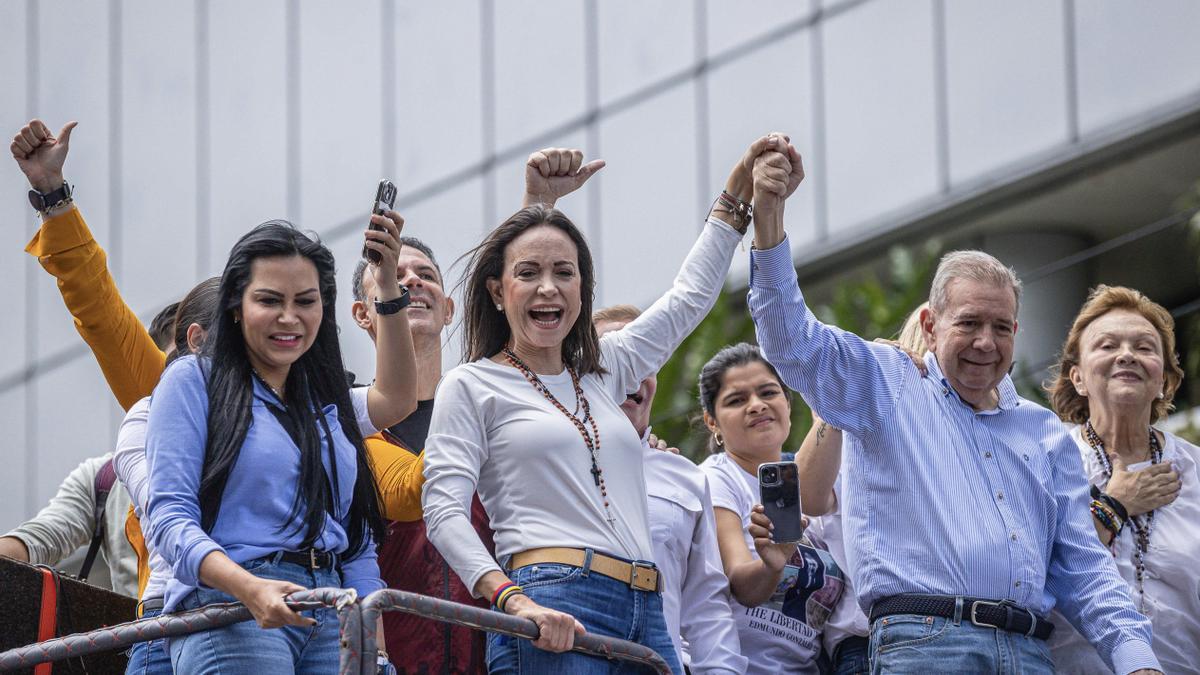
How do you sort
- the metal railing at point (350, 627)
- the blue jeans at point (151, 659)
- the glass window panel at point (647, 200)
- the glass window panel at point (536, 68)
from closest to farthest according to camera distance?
1. the metal railing at point (350, 627)
2. the blue jeans at point (151, 659)
3. the glass window panel at point (647, 200)
4. the glass window panel at point (536, 68)

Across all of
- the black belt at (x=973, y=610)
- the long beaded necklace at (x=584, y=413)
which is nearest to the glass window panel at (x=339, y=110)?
the long beaded necklace at (x=584, y=413)

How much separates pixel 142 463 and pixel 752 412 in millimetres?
2245

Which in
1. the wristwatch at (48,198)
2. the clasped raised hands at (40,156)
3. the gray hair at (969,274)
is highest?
the clasped raised hands at (40,156)

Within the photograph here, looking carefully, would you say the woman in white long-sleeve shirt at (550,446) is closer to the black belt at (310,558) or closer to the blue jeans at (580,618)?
the blue jeans at (580,618)

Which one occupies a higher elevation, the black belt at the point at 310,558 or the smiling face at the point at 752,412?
the smiling face at the point at 752,412

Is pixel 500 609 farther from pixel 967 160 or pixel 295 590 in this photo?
pixel 967 160

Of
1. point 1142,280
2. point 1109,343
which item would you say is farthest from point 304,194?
point 1109,343

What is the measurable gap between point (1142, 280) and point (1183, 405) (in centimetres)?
122

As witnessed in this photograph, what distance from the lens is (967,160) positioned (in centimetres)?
1417

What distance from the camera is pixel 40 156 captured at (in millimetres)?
4930

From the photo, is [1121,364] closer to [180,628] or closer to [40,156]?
[180,628]

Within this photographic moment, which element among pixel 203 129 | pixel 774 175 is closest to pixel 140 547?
pixel 774 175

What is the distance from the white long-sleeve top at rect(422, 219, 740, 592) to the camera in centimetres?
449

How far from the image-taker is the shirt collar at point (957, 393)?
210 inches
